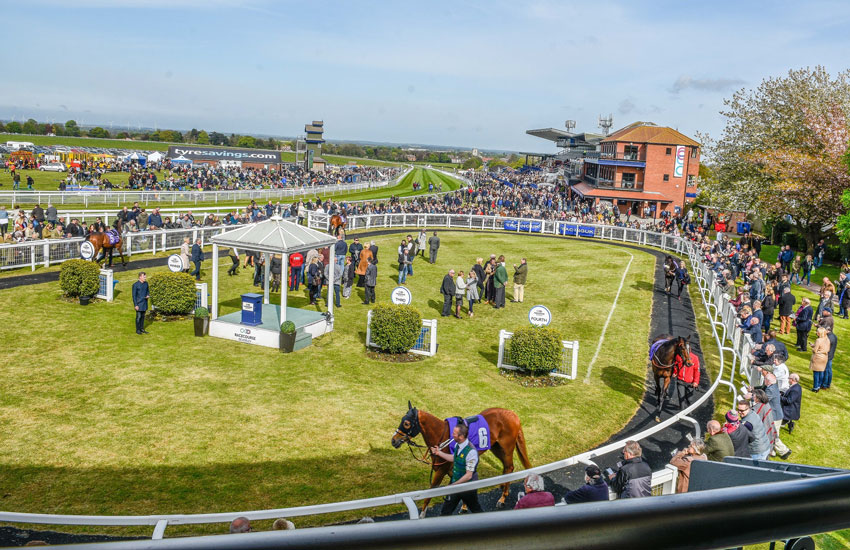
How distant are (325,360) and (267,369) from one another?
159cm

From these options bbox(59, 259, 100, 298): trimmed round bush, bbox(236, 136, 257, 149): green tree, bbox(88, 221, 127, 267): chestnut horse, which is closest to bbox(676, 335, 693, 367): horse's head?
bbox(59, 259, 100, 298): trimmed round bush

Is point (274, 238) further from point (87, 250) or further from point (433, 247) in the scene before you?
point (433, 247)

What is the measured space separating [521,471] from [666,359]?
719 centimetres

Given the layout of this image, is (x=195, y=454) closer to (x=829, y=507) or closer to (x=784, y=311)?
(x=829, y=507)

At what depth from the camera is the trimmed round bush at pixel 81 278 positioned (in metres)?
19.6

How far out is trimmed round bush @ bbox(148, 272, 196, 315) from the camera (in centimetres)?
1858

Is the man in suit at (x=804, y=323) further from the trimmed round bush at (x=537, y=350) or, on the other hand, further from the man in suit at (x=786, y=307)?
the trimmed round bush at (x=537, y=350)

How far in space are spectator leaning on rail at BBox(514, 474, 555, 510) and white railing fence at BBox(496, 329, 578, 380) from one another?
8689 millimetres

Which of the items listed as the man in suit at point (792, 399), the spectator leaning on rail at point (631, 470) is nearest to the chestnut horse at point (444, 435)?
the spectator leaning on rail at point (631, 470)

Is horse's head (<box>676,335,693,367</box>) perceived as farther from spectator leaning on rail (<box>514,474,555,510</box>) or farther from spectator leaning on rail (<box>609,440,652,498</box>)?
spectator leaning on rail (<box>514,474,555,510</box>)

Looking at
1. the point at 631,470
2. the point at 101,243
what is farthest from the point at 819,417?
the point at 101,243

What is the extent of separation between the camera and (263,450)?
11.2 metres

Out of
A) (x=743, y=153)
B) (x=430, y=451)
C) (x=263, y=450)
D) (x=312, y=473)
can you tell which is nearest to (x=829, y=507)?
(x=430, y=451)

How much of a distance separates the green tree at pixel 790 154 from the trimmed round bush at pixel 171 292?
31759mm
